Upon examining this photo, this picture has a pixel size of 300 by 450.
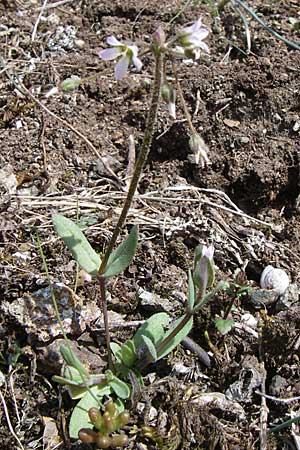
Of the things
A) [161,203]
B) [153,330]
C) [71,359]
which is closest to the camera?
[71,359]

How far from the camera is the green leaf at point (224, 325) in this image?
2600mm

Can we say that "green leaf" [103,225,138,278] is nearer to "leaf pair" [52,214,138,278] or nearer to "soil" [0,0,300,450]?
"leaf pair" [52,214,138,278]

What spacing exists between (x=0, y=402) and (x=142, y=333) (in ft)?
1.97

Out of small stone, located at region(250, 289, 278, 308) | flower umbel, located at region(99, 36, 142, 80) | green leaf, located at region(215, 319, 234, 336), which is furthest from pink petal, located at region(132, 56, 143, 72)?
small stone, located at region(250, 289, 278, 308)

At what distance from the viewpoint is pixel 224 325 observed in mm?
2607

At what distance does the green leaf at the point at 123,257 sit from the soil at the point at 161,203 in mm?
411

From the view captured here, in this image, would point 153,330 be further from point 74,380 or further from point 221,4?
point 221,4

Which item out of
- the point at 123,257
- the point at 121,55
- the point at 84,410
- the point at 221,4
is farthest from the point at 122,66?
the point at 221,4

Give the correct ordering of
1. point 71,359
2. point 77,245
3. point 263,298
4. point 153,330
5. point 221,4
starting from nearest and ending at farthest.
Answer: point 71,359, point 77,245, point 153,330, point 263,298, point 221,4

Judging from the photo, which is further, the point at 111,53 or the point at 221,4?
the point at 221,4

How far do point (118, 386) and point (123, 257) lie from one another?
48 cm

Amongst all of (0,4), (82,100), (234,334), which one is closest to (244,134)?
(82,100)

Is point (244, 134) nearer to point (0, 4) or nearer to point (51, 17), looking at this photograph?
point (51, 17)

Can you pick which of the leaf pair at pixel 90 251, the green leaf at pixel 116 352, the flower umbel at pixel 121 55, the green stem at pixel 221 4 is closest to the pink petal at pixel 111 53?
the flower umbel at pixel 121 55
